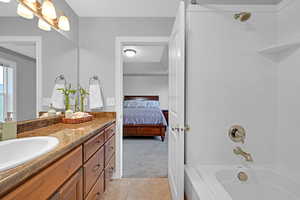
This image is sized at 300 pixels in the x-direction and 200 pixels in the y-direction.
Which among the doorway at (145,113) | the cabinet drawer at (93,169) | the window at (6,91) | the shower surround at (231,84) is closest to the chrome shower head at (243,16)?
the shower surround at (231,84)

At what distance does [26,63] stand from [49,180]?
1.08 metres

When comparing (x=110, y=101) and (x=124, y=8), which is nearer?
(x=124, y=8)

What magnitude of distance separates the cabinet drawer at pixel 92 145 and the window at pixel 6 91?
582 mm

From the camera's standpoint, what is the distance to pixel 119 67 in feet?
8.16

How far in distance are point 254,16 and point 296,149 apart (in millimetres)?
1359

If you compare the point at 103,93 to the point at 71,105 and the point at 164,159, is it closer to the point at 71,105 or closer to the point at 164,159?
the point at 71,105

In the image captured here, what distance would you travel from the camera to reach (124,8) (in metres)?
2.27

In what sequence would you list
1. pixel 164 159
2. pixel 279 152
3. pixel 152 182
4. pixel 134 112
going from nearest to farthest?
pixel 279 152, pixel 152 182, pixel 164 159, pixel 134 112

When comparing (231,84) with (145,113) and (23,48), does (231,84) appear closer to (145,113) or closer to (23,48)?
(23,48)

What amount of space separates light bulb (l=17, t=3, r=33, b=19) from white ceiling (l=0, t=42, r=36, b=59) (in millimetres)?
234

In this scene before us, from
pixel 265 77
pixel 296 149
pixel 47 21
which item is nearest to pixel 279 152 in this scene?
pixel 296 149

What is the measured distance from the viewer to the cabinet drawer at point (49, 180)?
2.18 ft

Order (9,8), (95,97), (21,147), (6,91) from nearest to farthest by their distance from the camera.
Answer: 1. (21,147)
2. (6,91)
3. (9,8)
4. (95,97)

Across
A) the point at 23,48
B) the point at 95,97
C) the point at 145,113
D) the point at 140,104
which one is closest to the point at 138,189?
the point at 95,97
